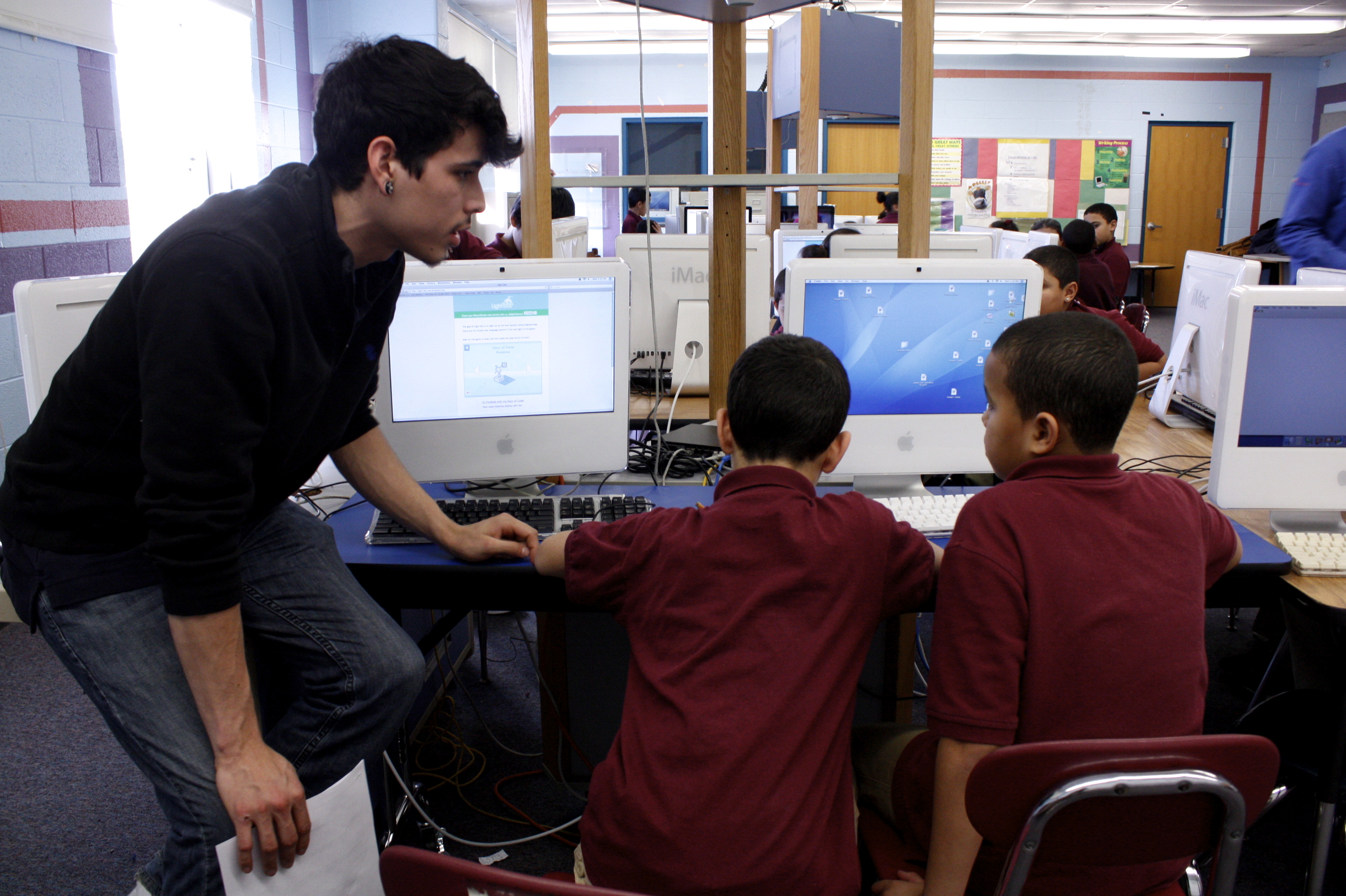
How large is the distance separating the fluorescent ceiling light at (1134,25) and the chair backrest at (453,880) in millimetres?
8584

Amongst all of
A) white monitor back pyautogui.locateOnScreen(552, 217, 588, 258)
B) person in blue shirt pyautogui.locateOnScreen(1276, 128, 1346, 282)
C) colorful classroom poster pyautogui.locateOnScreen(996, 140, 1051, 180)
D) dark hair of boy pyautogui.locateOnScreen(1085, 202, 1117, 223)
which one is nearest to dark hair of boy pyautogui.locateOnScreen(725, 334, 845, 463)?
white monitor back pyautogui.locateOnScreen(552, 217, 588, 258)

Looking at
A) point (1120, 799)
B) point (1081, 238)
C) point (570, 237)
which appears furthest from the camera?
point (1081, 238)

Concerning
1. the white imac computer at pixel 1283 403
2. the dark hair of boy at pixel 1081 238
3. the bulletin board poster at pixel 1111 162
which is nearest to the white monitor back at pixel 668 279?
the white imac computer at pixel 1283 403

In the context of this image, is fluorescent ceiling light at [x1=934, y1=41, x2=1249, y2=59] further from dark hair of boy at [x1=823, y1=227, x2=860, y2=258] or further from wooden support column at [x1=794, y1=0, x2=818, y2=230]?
dark hair of boy at [x1=823, y1=227, x2=860, y2=258]

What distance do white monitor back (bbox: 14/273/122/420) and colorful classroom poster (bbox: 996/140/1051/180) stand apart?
10134mm

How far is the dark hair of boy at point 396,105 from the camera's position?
3.64 ft

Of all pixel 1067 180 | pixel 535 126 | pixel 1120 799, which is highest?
pixel 1067 180

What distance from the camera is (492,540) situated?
149 centimetres

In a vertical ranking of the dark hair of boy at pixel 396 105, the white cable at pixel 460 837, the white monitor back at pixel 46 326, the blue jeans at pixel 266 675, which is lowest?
the white cable at pixel 460 837

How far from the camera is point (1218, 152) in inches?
406

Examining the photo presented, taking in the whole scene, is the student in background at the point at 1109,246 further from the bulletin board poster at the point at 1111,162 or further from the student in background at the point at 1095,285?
the bulletin board poster at the point at 1111,162

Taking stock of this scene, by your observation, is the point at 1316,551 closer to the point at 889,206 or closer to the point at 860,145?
the point at 889,206

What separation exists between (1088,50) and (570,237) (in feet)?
26.9

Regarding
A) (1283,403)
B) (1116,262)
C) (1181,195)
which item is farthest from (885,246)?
(1181,195)
